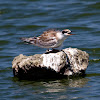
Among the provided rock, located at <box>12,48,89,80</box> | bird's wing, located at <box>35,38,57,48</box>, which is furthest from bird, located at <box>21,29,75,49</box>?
rock, located at <box>12,48,89,80</box>

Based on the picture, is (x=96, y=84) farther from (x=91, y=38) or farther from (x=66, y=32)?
(x=91, y=38)

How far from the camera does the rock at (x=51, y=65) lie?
36.5 ft

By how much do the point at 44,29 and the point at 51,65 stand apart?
7421 millimetres

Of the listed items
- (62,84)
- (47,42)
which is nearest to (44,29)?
(47,42)

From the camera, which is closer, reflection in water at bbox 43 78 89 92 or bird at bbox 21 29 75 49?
reflection in water at bbox 43 78 89 92

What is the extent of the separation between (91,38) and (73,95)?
682 centimetres

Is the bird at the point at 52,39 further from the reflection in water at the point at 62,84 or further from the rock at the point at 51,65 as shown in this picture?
the reflection in water at the point at 62,84

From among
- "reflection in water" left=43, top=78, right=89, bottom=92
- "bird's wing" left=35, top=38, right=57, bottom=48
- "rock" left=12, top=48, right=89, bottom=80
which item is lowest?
"reflection in water" left=43, top=78, right=89, bottom=92

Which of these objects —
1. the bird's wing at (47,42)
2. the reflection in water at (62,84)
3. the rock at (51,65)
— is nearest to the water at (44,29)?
the reflection in water at (62,84)

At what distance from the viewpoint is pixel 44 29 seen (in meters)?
18.3

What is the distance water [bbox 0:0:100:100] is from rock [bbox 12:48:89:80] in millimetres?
226

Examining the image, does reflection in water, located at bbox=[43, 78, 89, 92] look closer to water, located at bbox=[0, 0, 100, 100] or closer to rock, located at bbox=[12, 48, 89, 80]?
water, located at bbox=[0, 0, 100, 100]

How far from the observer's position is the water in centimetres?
1077

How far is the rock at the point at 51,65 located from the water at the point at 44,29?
0.74 feet
